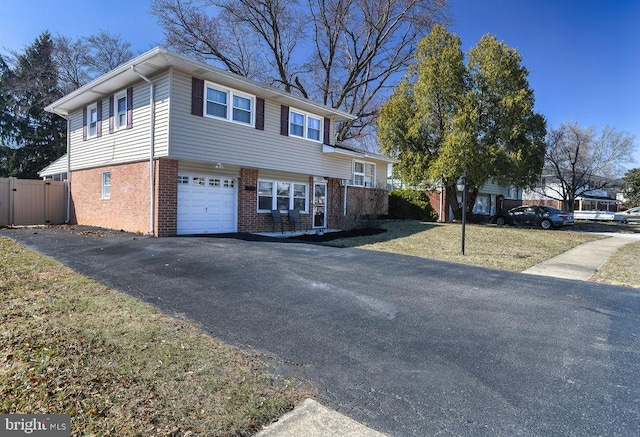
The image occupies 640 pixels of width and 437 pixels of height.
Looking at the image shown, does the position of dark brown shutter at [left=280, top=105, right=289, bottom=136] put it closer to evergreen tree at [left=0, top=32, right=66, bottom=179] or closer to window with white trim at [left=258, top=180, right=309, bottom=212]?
window with white trim at [left=258, top=180, right=309, bottom=212]

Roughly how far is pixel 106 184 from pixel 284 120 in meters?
7.52

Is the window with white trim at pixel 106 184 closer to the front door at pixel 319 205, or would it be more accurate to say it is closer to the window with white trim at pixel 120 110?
the window with white trim at pixel 120 110

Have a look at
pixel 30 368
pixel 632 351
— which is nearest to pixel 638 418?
pixel 632 351

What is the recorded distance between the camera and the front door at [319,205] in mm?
16953

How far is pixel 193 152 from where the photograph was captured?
11.8m

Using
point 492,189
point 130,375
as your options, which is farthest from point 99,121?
point 492,189

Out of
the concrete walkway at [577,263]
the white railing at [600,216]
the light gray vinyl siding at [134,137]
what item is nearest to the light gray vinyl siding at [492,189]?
the white railing at [600,216]

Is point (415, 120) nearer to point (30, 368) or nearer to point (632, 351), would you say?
point (632, 351)

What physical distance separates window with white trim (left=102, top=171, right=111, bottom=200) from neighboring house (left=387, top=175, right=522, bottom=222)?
1812 centimetres

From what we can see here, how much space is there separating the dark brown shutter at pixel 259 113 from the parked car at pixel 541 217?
17.9 m

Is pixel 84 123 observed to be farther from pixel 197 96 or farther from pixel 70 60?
pixel 70 60

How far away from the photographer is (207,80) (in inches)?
479

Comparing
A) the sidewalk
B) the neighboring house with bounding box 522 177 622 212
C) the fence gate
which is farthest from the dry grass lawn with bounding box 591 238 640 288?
the neighboring house with bounding box 522 177 622 212

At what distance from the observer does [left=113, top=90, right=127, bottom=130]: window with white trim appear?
13281mm
